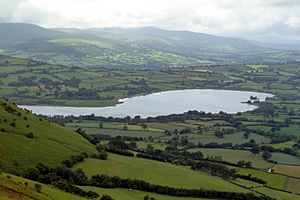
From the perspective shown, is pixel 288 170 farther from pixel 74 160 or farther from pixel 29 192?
pixel 29 192

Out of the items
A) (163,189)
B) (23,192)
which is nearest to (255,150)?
(163,189)

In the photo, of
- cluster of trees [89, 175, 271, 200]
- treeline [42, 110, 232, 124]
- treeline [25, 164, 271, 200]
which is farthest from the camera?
treeline [42, 110, 232, 124]

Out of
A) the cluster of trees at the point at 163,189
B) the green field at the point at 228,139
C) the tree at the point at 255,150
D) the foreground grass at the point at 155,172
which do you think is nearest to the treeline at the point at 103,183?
the cluster of trees at the point at 163,189

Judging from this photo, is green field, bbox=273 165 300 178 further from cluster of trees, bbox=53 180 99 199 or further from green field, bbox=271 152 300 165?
cluster of trees, bbox=53 180 99 199

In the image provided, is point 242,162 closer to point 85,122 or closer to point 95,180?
point 95,180

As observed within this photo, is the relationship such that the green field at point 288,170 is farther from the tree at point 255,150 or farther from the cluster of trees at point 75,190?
the cluster of trees at point 75,190

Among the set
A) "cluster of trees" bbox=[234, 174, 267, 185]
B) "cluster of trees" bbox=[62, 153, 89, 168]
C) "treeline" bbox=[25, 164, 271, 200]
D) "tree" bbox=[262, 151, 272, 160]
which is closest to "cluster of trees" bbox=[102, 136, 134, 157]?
"cluster of trees" bbox=[62, 153, 89, 168]
